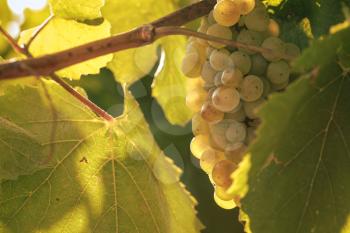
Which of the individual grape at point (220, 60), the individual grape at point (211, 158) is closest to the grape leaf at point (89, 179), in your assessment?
the individual grape at point (211, 158)

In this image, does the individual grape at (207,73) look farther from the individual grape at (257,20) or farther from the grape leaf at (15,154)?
the grape leaf at (15,154)

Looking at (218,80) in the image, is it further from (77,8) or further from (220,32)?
(77,8)

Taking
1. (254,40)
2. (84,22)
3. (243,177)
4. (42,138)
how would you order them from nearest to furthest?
(243,177), (254,40), (42,138), (84,22)

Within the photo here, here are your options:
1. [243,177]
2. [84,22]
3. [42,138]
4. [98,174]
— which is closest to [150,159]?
[98,174]

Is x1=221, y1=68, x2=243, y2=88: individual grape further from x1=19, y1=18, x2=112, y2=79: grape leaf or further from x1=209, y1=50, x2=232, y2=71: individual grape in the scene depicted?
x1=19, y1=18, x2=112, y2=79: grape leaf

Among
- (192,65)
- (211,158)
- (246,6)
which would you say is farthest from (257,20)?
(211,158)

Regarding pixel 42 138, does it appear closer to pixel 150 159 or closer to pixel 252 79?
pixel 150 159
